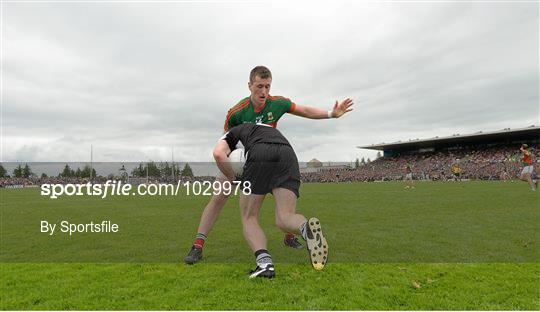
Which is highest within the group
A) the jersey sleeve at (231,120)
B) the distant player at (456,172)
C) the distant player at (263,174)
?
the jersey sleeve at (231,120)

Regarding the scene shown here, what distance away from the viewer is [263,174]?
3.93 metres

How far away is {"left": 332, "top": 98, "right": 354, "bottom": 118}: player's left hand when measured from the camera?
177 inches

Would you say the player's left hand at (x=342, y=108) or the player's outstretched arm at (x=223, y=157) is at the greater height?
the player's left hand at (x=342, y=108)

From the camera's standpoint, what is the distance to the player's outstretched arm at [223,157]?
3.85 m

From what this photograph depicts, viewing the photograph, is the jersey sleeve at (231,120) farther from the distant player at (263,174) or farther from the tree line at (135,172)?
the tree line at (135,172)

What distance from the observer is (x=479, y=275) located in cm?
368

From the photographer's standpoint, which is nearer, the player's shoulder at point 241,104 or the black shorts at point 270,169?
the black shorts at point 270,169

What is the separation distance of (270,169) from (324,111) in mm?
1157

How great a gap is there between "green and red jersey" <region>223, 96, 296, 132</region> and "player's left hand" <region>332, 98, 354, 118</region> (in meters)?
0.53

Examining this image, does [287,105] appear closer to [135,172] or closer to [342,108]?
[342,108]

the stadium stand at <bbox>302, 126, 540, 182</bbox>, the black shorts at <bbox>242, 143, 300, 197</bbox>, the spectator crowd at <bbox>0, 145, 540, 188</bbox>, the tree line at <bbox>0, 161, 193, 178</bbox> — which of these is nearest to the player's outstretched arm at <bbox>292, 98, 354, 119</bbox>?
the black shorts at <bbox>242, 143, 300, 197</bbox>

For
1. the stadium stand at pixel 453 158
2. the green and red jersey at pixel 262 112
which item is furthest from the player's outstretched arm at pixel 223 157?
the stadium stand at pixel 453 158

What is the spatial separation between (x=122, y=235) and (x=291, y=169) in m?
4.10

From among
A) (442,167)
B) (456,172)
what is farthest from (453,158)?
(456,172)
